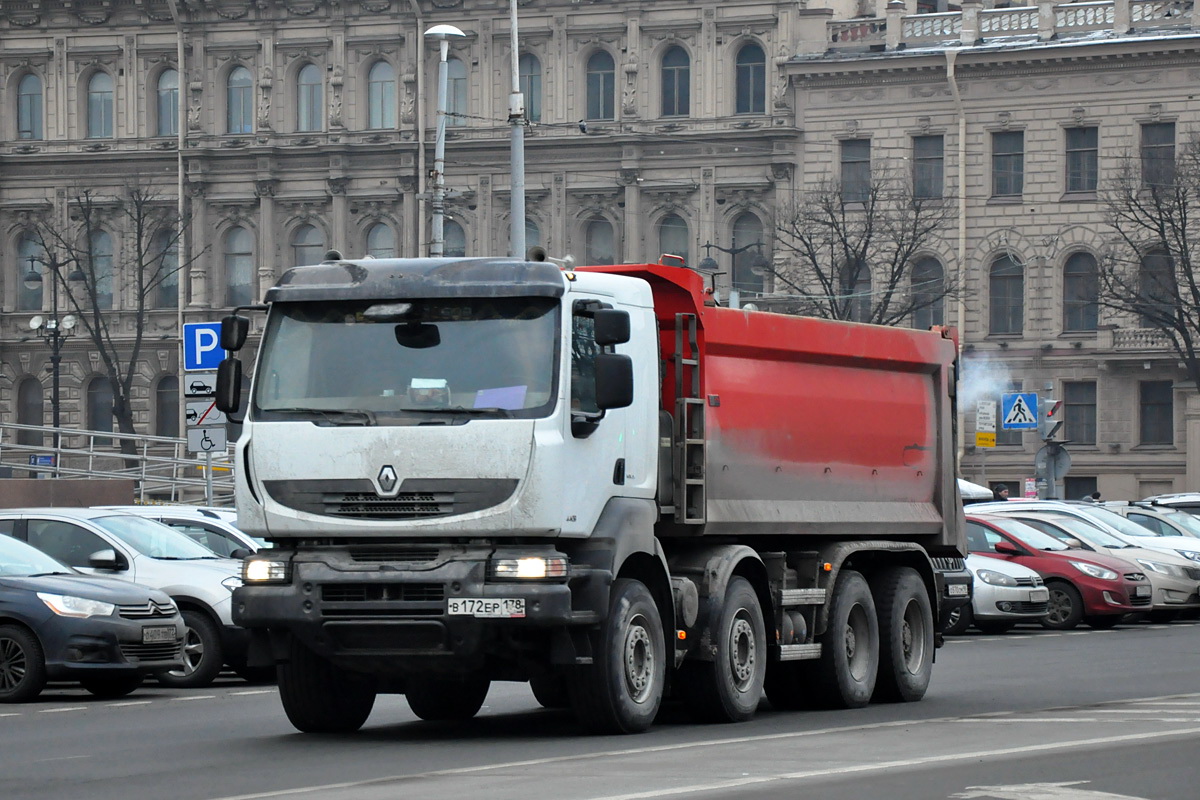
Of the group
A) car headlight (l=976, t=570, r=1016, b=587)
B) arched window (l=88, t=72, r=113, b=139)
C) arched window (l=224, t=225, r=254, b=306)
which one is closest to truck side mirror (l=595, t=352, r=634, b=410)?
car headlight (l=976, t=570, r=1016, b=587)

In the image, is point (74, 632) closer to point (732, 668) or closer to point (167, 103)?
point (732, 668)

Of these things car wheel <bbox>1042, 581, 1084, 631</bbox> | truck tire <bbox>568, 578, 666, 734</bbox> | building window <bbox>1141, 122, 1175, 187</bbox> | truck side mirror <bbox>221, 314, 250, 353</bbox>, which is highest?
building window <bbox>1141, 122, 1175, 187</bbox>

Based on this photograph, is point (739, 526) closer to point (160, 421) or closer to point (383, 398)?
point (383, 398)

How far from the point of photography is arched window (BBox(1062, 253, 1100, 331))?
64.6m

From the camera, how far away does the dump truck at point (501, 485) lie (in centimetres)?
1278

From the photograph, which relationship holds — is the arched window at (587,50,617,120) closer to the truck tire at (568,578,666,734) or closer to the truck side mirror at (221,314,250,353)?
the truck tire at (568,578,666,734)

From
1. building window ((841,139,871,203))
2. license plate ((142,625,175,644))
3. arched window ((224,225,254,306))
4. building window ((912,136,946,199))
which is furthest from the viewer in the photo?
arched window ((224,225,254,306))

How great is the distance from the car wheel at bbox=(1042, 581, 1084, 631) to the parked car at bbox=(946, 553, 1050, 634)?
1.08 metres

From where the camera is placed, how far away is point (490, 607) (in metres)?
12.7

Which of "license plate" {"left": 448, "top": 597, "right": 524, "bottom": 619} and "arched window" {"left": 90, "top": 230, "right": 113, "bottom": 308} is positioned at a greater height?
"arched window" {"left": 90, "top": 230, "right": 113, "bottom": 308}

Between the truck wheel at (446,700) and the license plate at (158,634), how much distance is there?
3322 mm

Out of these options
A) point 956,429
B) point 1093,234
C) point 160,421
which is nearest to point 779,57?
point 1093,234

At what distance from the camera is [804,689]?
52.7 ft

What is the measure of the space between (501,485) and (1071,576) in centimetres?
1681
